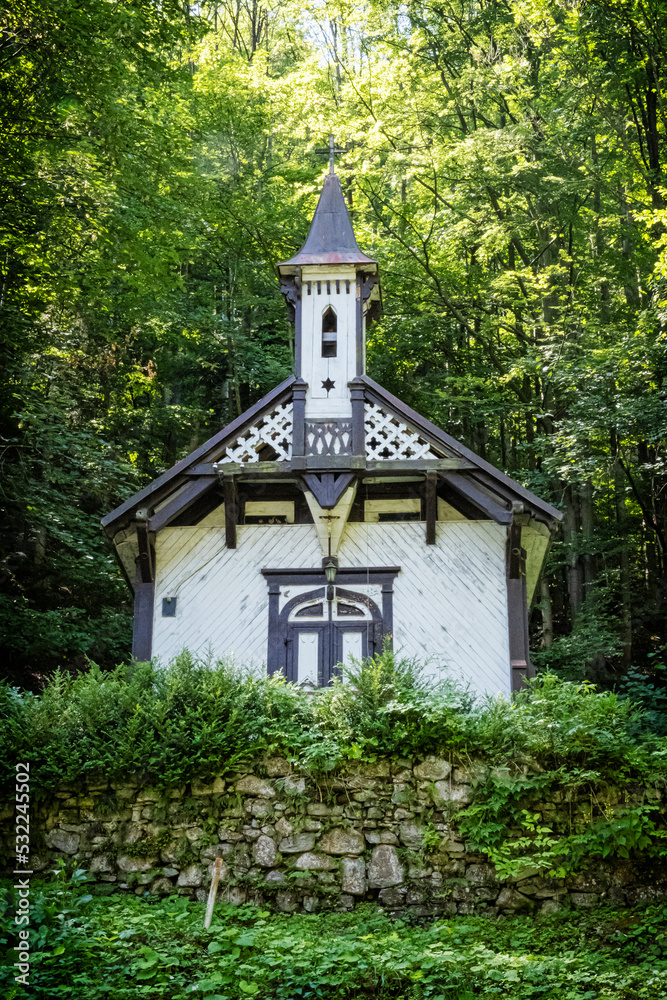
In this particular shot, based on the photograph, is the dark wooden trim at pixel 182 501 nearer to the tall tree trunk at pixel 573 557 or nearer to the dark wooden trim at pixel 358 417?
the dark wooden trim at pixel 358 417

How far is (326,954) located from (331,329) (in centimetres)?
930

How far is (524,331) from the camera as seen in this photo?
2244 cm

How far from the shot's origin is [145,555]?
13.1 meters

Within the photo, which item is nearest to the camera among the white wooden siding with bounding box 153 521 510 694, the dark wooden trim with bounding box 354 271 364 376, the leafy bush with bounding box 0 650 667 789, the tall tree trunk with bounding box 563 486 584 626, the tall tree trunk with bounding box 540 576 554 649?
the leafy bush with bounding box 0 650 667 789

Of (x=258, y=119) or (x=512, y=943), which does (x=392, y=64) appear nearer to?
(x=258, y=119)

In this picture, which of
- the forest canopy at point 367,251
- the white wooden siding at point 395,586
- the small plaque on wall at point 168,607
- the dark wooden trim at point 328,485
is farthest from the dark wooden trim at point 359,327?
the small plaque on wall at point 168,607

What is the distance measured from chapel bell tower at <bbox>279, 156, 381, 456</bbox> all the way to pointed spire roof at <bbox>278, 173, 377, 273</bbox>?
15 mm

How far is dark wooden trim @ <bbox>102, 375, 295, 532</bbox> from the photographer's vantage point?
42.7 feet

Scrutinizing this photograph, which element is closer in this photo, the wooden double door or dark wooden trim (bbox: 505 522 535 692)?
dark wooden trim (bbox: 505 522 535 692)

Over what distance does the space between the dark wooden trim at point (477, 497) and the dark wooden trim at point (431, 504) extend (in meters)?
0.20

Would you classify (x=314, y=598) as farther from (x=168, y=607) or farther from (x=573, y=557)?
(x=573, y=557)

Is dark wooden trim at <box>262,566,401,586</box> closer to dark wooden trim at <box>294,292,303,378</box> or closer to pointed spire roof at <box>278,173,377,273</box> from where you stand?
dark wooden trim at <box>294,292,303,378</box>

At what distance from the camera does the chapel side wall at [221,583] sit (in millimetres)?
12984

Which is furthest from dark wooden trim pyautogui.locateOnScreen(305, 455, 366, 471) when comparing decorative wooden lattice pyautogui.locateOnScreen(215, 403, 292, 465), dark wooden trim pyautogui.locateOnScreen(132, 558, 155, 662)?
dark wooden trim pyautogui.locateOnScreen(132, 558, 155, 662)
